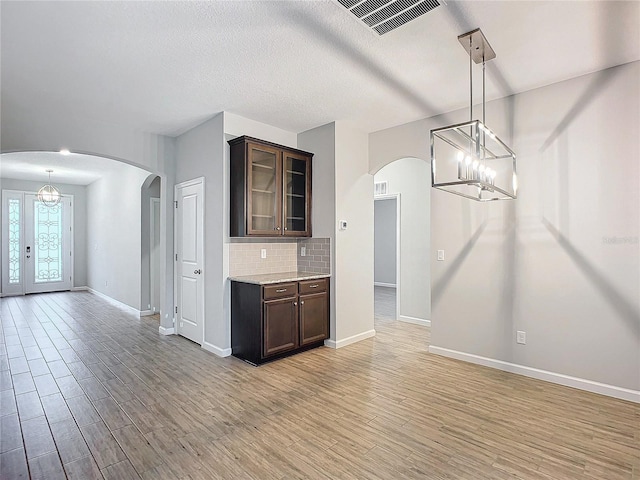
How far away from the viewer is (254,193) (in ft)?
13.8

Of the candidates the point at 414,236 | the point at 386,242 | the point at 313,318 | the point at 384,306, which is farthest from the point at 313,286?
the point at 386,242

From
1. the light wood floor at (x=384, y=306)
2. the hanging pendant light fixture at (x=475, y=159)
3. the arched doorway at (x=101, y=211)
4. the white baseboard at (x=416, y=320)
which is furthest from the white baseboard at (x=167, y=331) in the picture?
the hanging pendant light fixture at (x=475, y=159)

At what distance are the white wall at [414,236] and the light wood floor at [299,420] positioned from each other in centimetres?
148

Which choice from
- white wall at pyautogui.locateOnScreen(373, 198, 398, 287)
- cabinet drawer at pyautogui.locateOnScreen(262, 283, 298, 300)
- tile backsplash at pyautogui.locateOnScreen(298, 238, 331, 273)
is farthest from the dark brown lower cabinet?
white wall at pyautogui.locateOnScreen(373, 198, 398, 287)

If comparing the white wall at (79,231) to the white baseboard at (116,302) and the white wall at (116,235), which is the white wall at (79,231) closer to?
the white wall at (116,235)

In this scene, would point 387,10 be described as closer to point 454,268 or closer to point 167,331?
point 454,268

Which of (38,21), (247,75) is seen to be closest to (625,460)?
(247,75)

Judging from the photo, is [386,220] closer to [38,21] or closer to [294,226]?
[294,226]

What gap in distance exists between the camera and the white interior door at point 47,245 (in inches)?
346

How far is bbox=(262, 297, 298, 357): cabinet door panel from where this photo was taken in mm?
3879

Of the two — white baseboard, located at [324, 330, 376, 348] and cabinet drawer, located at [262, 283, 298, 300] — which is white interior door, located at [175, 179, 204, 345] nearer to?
cabinet drawer, located at [262, 283, 298, 300]

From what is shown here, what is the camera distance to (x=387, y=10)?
2205mm

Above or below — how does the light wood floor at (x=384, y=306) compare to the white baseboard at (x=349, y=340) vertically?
below

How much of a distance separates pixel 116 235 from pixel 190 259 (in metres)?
3.81
